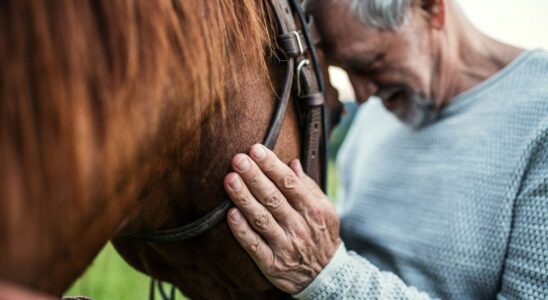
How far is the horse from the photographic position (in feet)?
1.74

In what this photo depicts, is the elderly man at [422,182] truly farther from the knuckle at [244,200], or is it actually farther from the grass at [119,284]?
the grass at [119,284]

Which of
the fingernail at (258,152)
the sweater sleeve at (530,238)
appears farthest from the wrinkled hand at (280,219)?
the sweater sleeve at (530,238)

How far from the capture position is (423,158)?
5.31 ft

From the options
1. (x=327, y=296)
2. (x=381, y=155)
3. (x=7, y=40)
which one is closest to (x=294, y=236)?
(x=327, y=296)

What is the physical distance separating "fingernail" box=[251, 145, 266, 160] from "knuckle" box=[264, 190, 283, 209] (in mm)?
72

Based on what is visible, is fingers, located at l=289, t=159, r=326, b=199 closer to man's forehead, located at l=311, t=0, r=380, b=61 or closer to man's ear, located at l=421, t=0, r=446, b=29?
man's forehead, located at l=311, t=0, r=380, b=61

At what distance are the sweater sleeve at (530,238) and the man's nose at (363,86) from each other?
1.68 ft

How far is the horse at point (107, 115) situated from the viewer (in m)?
0.53

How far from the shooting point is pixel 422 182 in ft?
5.07

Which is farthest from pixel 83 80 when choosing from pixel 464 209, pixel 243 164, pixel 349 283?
pixel 464 209

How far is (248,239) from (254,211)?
0.06 meters

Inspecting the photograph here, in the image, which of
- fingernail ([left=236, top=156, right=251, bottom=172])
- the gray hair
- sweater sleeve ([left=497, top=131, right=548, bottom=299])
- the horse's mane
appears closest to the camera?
the horse's mane

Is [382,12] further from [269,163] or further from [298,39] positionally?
[269,163]

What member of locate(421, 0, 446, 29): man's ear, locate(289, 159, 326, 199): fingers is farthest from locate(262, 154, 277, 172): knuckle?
locate(421, 0, 446, 29): man's ear
